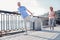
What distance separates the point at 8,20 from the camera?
24.3ft

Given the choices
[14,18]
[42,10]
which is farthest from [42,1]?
[14,18]

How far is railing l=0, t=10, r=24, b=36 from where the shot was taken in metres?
6.84

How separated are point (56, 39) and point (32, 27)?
4.05 metres

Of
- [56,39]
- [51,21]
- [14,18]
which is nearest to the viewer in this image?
[56,39]

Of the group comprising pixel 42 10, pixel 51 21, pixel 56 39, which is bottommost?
Result: pixel 56 39

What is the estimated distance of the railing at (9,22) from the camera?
269 inches

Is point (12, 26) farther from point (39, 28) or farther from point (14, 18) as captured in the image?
point (39, 28)

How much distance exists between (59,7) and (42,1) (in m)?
1.92

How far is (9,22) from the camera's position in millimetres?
7527

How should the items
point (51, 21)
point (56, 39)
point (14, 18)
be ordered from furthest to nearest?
1. point (51, 21)
2. point (14, 18)
3. point (56, 39)

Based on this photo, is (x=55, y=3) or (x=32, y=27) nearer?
(x=32, y=27)

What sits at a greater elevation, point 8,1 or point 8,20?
point 8,1

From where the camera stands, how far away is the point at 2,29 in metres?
6.95

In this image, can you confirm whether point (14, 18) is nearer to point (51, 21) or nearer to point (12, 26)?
point (12, 26)
